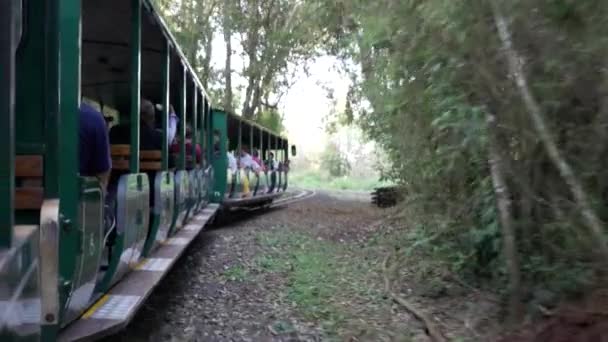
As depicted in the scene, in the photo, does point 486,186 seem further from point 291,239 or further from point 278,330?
point 291,239

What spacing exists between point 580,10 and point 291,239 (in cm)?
637

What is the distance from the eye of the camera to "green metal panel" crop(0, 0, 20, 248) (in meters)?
1.71

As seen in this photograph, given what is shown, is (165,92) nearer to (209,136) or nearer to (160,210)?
(160,210)

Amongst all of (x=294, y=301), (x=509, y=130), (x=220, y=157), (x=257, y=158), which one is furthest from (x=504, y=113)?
(x=257, y=158)

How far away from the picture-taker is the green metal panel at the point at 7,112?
1711 mm

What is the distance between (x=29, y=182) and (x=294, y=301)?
313cm

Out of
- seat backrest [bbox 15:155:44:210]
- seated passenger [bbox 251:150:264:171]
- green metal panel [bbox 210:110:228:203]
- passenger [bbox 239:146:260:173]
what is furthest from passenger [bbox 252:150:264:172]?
seat backrest [bbox 15:155:44:210]

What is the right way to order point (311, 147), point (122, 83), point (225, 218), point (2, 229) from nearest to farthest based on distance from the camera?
point (2, 229)
point (122, 83)
point (225, 218)
point (311, 147)

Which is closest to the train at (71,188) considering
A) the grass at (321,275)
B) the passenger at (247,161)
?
the grass at (321,275)

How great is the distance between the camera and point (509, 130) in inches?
141

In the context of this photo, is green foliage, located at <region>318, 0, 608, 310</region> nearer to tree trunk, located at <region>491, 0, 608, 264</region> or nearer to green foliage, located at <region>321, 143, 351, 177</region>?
tree trunk, located at <region>491, 0, 608, 264</region>

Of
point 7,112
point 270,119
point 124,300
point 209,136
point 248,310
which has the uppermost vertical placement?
point 270,119

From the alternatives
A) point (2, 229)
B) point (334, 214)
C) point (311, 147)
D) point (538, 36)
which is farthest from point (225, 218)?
point (311, 147)

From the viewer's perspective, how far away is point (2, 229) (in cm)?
175
